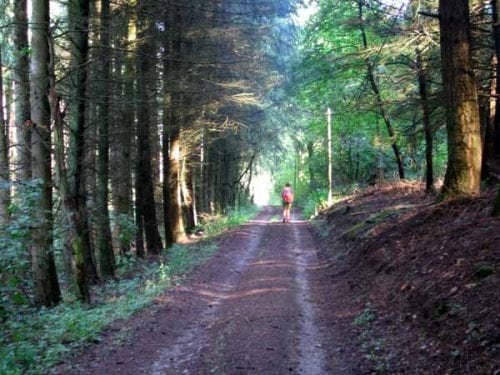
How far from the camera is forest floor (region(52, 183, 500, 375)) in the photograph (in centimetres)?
560

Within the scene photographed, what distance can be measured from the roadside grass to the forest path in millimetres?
339

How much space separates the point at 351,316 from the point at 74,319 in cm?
446

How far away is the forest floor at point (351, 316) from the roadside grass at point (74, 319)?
285 mm

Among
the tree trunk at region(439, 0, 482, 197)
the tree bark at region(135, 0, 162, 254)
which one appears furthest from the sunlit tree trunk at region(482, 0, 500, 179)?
the tree bark at region(135, 0, 162, 254)

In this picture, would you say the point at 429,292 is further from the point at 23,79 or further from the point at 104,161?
the point at 23,79

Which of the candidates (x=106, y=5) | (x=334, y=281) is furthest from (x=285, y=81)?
(x=334, y=281)

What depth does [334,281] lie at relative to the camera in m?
10.7

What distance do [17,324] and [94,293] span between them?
380cm

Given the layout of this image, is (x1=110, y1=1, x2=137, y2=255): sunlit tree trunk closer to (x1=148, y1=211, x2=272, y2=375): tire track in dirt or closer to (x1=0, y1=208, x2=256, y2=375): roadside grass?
(x1=0, y1=208, x2=256, y2=375): roadside grass

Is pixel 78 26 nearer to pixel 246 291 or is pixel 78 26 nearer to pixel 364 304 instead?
pixel 246 291

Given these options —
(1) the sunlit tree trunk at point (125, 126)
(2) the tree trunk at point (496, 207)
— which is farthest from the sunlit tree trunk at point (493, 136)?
(1) the sunlit tree trunk at point (125, 126)

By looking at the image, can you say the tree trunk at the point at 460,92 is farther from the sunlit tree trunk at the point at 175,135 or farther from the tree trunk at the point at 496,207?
the sunlit tree trunk at the point at 175,135

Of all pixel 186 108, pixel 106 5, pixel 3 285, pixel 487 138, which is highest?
pixel 106 5

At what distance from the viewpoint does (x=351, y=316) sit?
7.90 metres
